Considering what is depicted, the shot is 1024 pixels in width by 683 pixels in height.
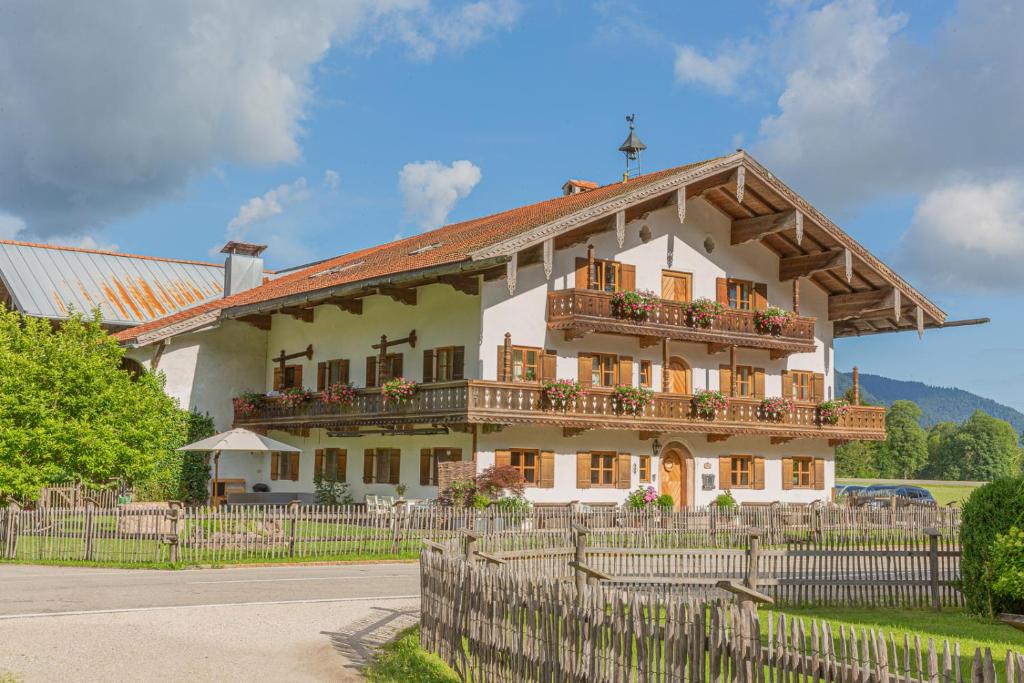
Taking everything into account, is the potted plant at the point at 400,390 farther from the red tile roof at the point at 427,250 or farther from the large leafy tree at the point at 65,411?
the large leafy tree at the point at 65,411

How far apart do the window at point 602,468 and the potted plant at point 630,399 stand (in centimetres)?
185

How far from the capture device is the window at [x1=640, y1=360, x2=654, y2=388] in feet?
117

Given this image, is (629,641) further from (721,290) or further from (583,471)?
(721,290)

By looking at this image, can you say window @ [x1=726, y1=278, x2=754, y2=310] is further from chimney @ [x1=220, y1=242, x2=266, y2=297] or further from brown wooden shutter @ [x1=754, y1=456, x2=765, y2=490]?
chimney @ [x1=220, y1=242, x2=266, y2=297]

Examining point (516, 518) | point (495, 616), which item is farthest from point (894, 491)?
point (495, 616)

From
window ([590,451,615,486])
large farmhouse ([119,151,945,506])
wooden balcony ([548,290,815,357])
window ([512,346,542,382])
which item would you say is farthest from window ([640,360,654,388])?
window ([512,346,542,382])

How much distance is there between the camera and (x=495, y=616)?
33.4 ft

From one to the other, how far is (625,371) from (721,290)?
5063 millimetres

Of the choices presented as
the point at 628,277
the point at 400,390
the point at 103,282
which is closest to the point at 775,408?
the point at 628,277

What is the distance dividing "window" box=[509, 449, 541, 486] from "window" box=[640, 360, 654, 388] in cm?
465

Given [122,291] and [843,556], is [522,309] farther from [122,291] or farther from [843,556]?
[122,291]

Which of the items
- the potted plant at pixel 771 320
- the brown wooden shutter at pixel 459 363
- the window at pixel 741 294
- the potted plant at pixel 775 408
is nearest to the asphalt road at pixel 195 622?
the brown wooden shutter at pixel 459 363

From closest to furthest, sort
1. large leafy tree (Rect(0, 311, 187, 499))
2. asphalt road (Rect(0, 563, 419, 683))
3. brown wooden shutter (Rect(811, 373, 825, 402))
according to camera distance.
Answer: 1. asphalt road (Rect(0, 563, 419, 683))
2. large leafy tree (Rect(0, 311, 187, 499))
3. brown wooden shutter (Rect(811, 373, 825, 402))

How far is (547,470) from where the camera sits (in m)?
33.4
